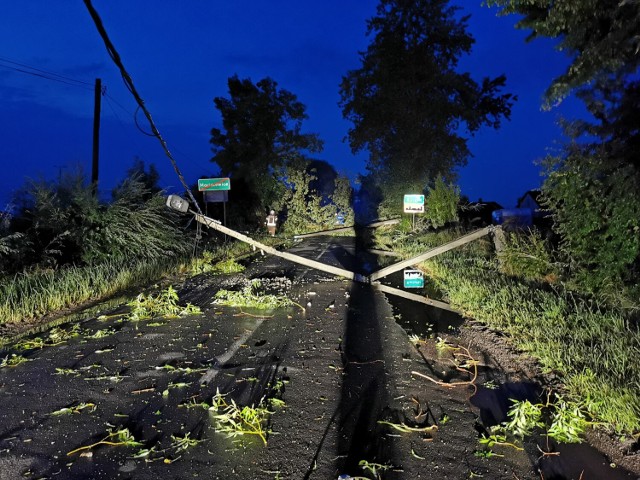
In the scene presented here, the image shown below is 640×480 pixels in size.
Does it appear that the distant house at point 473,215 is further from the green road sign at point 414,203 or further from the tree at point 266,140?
the tree at point 266,140

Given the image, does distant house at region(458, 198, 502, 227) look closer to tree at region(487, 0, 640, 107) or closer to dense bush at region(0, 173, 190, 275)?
dense bush at region(0, 173, 190, 275)

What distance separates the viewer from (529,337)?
589cm

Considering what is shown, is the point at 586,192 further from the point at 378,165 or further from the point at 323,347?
the point at 378,165

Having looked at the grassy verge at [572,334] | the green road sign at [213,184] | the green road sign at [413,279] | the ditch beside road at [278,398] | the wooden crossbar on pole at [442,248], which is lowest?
the ditch beside road at [278,398]

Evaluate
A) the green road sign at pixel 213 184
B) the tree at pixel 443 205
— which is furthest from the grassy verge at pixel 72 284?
the tree at pixel 443 205

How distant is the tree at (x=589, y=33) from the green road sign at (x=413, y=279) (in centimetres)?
607

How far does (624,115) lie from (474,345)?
4.09 metres

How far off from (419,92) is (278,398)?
29.4 m

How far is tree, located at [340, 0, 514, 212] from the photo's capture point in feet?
99.6

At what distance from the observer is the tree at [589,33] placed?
4.84 metres

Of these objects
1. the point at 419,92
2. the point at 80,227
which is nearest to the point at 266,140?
the point at 419,92

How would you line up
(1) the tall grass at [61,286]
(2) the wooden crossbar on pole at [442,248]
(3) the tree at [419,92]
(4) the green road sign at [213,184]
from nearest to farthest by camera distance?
(1) the tall grass at [61,286], (2) the wooden crossbar on pole at [442,248], (4) the green road sign at [213,184], (3) the tree at [419,92]

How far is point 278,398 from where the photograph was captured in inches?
173

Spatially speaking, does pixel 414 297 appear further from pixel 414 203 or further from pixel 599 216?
pixel 414 203
